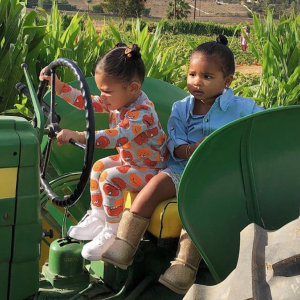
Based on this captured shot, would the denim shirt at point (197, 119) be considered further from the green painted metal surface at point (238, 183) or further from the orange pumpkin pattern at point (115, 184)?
the green painted metal surface at point (238, 183)

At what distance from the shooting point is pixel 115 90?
7.20ft

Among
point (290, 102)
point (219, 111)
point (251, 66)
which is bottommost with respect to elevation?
point (251, 66)

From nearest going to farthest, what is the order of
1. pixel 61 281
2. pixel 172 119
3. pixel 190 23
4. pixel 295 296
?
pixel 295 296 → pixel 61 281 → pixel 172 119 → pixel 190 23

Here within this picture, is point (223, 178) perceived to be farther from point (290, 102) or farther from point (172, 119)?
point (290, 102)

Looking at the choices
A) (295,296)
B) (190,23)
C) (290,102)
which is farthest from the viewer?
(190,23)

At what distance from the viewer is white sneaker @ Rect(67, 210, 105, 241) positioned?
222 centimetres

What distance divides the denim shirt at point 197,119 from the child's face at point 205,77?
5cm

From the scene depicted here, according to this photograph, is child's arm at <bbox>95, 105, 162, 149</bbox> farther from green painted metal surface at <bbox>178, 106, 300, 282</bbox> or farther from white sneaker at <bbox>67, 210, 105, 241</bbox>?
green painted metal surface at <bbox>178, 106, 300, 282</bbox>

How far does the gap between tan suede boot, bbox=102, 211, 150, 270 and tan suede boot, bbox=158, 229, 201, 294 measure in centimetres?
16

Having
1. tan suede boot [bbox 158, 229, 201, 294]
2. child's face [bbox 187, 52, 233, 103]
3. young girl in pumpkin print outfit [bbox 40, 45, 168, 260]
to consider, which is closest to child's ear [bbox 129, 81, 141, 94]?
young girl in pumpkin print outfit [bbox 40, 45, 168, 260]

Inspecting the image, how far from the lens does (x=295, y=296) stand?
136 centimetres

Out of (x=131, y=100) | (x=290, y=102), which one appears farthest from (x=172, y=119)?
(x=290, y=102)

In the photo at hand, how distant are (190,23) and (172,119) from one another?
44.2 metres

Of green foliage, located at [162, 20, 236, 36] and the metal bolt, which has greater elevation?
the metal bolt
